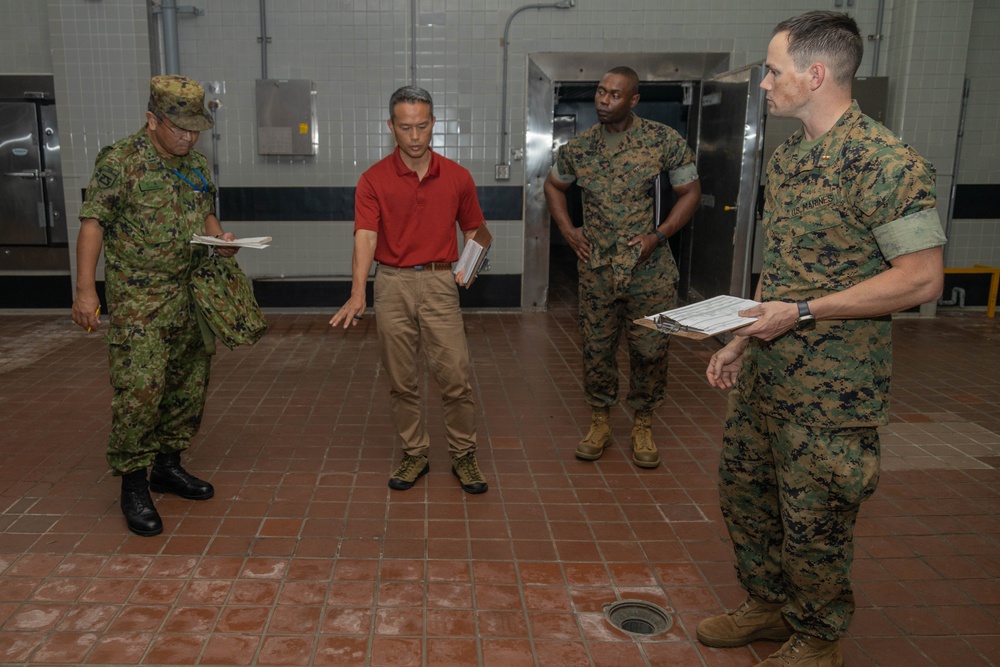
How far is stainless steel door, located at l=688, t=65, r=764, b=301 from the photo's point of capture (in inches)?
244

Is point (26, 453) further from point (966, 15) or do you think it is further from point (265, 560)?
point (966, 15)

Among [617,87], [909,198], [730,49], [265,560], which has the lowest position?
[265,560]

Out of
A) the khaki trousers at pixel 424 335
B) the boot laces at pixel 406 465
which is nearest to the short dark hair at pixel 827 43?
the khaki trousers at pixel 424 335

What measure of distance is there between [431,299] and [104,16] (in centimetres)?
522

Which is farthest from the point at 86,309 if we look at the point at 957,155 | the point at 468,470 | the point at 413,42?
the point at 957,155

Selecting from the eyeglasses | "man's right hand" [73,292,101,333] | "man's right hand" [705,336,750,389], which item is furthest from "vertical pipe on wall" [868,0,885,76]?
"man's right hand" [73,292,101,333]

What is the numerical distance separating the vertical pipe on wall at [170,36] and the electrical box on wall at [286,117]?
2.44 ft

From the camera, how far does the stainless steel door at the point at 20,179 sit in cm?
744

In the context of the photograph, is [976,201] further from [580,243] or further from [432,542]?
[432,542]

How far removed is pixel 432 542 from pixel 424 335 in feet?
3.15

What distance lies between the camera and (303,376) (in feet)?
18.6

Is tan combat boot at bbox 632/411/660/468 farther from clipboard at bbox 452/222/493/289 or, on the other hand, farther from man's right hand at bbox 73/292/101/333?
man's right hand at bbox 73/292/101/333

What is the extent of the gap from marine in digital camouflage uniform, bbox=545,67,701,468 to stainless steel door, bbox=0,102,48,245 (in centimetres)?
577

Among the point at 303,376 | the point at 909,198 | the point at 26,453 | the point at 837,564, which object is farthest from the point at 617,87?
the point at 26,453
